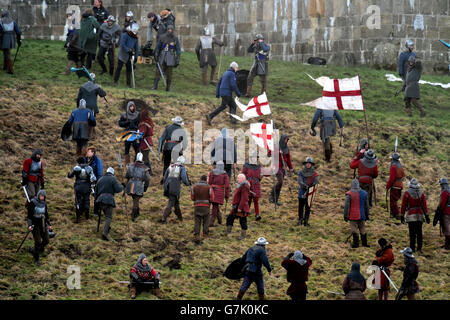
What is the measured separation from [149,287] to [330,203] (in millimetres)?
7435

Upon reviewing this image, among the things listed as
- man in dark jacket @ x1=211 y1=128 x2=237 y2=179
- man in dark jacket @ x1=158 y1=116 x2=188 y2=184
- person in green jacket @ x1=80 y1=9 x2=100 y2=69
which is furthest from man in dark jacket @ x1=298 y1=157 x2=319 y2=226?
person in green jacket @ x1=80 y1=9 x2=100 y2=69

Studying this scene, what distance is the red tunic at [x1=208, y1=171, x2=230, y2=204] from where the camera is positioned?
20344 millimetres

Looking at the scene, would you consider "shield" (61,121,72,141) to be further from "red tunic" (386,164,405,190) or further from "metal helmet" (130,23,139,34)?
"red tunic" (386,164,405,190)

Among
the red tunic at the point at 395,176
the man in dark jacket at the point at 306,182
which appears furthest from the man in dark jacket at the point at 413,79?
the man in dark jacket at the point at 306,182

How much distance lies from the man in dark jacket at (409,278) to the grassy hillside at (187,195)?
3.39ft

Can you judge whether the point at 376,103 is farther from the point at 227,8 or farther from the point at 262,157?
the point at 227,8

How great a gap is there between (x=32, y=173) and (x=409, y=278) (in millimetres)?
8935

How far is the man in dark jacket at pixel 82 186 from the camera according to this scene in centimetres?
1995

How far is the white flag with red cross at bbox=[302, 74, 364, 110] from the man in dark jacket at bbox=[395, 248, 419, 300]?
6509 millimetres

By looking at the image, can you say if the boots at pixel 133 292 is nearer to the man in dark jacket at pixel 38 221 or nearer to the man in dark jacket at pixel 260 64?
the man in dark jacket at pixel 38 221

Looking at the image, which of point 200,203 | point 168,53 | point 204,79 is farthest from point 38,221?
point 204,79

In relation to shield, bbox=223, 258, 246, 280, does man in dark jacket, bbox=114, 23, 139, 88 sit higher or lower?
higher

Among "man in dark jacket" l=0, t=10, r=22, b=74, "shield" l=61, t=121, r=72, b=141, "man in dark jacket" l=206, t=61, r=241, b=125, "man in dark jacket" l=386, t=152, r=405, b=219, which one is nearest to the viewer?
"man in dark jacket" l=386, t=152, r=405, b=219

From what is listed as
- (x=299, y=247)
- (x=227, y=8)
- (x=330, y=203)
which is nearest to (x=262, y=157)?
(x=330, y=203)
